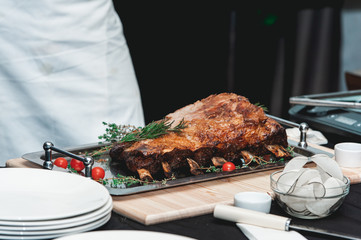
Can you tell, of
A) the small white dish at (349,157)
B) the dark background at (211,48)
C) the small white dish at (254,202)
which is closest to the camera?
the small white dish at (254,202)

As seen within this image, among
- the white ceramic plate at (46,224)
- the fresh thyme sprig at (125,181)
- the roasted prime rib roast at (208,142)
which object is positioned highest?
the roasted prime rib roast at (208,142)

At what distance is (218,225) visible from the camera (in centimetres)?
142

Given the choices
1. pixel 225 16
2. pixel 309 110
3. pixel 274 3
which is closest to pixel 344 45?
pixel 274 3

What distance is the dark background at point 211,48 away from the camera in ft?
14.6

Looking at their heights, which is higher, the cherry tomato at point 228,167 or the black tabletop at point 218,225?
the cherry tomato at point 228,167

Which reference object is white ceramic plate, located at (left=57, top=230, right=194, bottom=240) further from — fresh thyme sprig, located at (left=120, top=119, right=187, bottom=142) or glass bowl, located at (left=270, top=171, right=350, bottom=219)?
fresh thyme sprig, located at (left=120, top=119, right=187, bottom=142)

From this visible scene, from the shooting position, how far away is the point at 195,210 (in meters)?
1.50

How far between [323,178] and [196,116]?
1.89 feet

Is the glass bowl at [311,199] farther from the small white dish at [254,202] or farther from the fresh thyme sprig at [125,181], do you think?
the fresh thyme sprig at [125,181]

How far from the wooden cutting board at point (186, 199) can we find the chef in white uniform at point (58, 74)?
4.32 ft

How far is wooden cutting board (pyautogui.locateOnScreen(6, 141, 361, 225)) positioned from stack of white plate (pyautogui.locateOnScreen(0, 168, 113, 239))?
112mm

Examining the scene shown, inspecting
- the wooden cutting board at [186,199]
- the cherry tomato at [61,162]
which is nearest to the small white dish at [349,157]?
the wooden cutting board at [186,199]

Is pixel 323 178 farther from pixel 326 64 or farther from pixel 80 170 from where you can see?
pixel 326 64

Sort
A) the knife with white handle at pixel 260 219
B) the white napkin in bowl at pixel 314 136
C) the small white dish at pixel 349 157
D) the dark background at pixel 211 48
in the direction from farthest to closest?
1. the dark background at pixel 211 48
2. the white napkin in bowl at pixel 314 136
3. the small white dish at pixel 349 157
4. the knife with white handle at pixel 260 219
